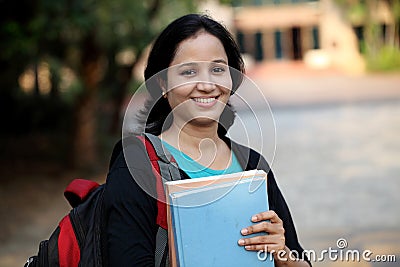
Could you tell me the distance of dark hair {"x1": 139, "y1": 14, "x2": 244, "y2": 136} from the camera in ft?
5.21

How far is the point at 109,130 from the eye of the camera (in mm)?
12945

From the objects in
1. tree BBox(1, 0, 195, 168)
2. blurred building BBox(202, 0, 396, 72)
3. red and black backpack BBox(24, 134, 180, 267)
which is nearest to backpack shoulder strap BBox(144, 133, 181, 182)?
red and black backpack BBox(24, 134, 180, 267)

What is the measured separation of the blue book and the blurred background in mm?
190

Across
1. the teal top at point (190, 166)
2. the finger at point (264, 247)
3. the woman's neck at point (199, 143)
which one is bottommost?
the finger at point (264, 247)

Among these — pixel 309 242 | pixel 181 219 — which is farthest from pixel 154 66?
pixel 309 242

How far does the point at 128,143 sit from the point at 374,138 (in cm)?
1029

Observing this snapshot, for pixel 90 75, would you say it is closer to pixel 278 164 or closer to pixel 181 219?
pixel 278 164

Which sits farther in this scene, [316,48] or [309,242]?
[316,48]

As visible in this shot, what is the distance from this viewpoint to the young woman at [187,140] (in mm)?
1420

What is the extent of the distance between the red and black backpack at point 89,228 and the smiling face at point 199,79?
0.12 m

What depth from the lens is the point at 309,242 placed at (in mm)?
5414

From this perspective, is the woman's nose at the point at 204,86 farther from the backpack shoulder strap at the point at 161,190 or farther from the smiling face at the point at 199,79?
the backpack shoulder strap at the point at 161,190

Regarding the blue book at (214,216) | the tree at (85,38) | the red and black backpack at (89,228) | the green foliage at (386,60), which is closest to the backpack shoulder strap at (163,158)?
the red and black backpack at (89,228)

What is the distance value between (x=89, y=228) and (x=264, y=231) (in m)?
0.41
